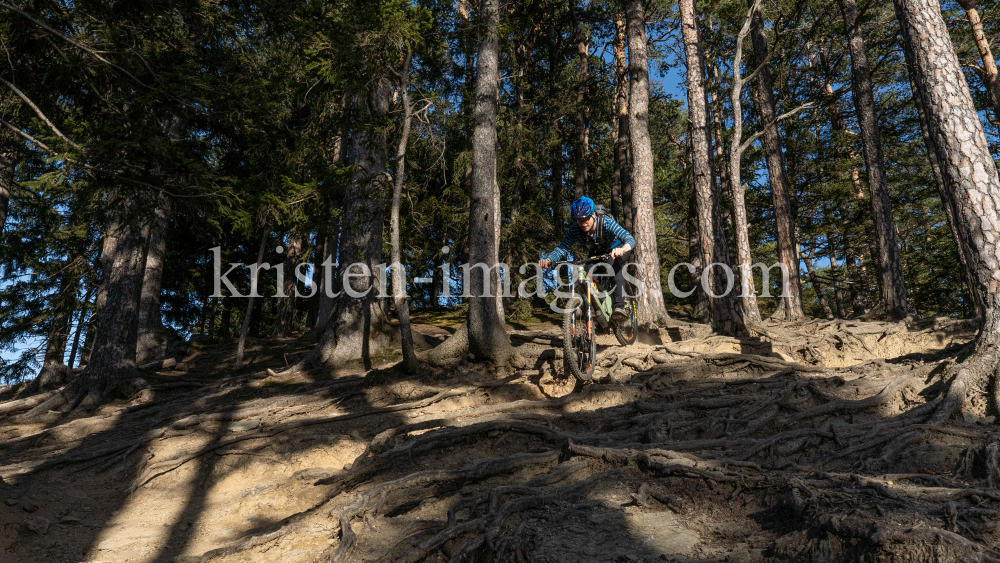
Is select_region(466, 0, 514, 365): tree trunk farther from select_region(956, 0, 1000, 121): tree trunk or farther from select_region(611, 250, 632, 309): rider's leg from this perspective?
select_region(956, 0, 1000, 121): tree trunk

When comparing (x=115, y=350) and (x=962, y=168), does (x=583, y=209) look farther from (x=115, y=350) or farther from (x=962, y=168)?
(x=115, y=350)

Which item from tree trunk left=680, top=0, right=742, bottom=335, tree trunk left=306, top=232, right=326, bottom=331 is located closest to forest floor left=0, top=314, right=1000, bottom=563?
tree trunk left=680, top=0, right=742, bottom=335

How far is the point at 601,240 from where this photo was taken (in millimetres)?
6945

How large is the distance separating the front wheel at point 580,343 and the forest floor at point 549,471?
30cm

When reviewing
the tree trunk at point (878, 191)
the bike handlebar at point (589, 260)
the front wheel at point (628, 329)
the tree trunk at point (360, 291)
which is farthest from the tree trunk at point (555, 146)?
the bike handlebar at point (589, 260)

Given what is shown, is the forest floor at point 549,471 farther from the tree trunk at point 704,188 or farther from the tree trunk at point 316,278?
the tree trunk at point 316,278

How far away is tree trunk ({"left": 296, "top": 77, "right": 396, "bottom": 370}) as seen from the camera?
400 inches

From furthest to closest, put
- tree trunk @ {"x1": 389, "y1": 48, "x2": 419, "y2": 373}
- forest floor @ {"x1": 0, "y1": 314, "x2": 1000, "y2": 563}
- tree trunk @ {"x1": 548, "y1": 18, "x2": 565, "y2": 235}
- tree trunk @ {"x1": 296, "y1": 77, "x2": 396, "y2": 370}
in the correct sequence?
tree trunk @ {"x1": 548, "y1": 18, "x2": 565, "y2": 235}, tree trunk @ {"x1": 296, "y1": 77, "x2": 396, "y2": 370}, tree trunk @ {"x1": 389, "y1": 48, "x2": 419, "y2": 373}, forest floor @ {"x1": 0, "y1": 314, "x2": 1000, "y2": 563}

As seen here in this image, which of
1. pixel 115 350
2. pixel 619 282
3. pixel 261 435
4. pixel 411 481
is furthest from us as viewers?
pixel 115 350

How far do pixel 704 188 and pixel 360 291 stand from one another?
7.39m

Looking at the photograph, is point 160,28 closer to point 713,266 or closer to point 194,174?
point 194,174

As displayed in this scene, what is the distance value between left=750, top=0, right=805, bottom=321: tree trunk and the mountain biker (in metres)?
8.39

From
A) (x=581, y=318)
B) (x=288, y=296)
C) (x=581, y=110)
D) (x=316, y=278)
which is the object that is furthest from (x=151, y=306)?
(x=581, y=110)

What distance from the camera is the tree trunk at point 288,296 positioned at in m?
19.3
